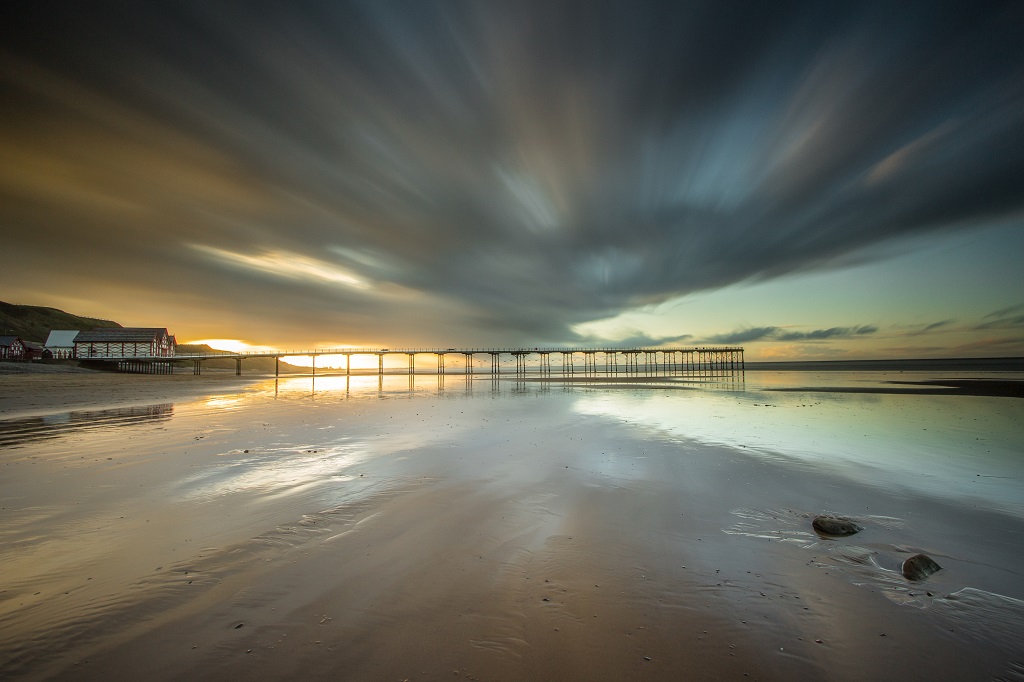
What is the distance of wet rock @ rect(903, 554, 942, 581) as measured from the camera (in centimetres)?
504

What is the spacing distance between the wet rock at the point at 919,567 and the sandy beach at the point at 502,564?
0.14 m

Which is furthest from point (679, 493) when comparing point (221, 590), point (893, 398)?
point (893, 398)

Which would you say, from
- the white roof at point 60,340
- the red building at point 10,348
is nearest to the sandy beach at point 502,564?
the red building at point 10,348

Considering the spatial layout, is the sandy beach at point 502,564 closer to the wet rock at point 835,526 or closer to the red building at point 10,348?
the wet rock at point 835,526

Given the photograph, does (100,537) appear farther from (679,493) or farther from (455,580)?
(679,493)

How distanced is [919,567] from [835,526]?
130 cm

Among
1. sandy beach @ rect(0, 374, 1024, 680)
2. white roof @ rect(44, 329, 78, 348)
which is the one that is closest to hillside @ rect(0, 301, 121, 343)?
white roof @ rect(44, 329, 78, 348)

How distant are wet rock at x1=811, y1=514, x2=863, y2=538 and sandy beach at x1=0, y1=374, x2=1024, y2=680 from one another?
18 cm

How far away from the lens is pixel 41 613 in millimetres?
3963

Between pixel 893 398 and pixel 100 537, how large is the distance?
41.6 metres

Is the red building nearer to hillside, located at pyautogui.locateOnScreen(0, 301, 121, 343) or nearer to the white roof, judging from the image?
the white roof

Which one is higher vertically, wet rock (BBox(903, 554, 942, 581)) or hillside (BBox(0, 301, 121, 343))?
hillside (BBox(0, 301, 121, 343))

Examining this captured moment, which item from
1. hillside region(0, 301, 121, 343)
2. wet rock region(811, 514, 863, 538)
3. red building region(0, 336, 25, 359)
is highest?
hillside region(0, 301, 121, 343)

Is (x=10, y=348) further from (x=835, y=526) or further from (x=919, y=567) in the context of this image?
(x=919, y=567)
